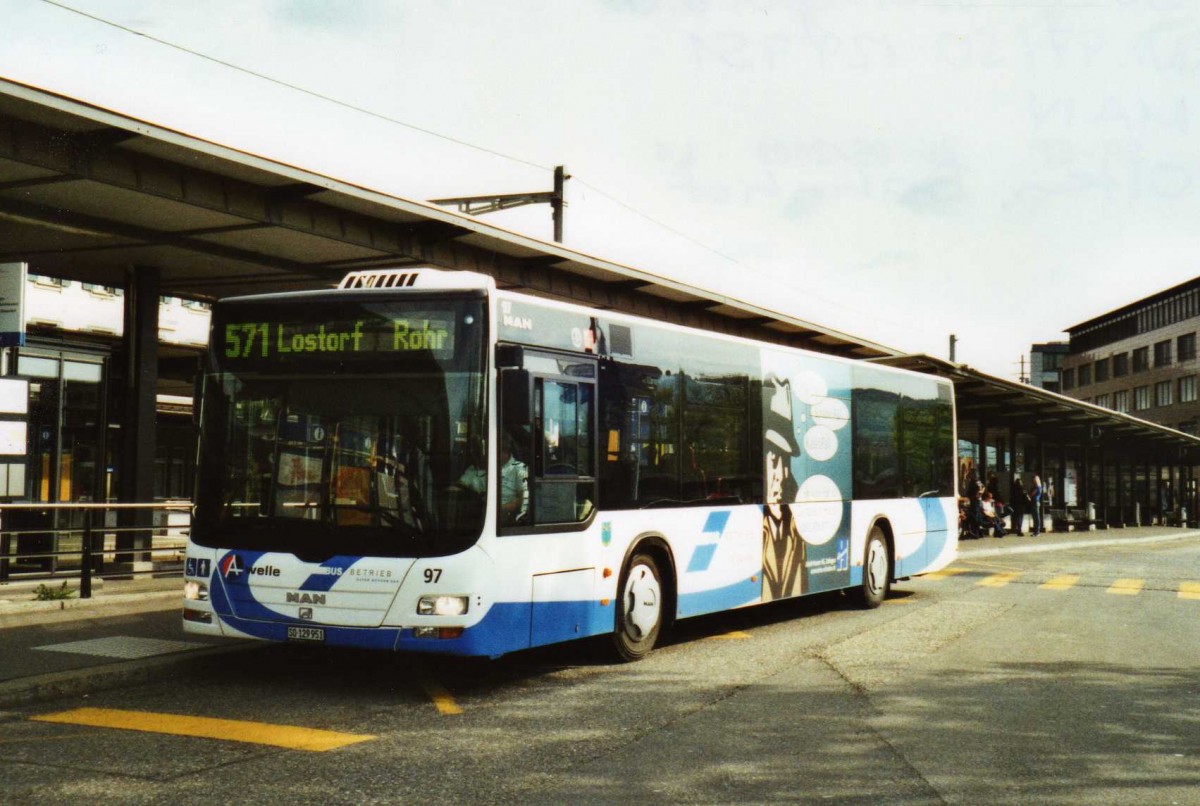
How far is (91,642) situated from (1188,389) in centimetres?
10017

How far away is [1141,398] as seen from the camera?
348ft

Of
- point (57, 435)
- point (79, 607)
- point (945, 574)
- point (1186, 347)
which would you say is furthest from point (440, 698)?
point (1186, 347)

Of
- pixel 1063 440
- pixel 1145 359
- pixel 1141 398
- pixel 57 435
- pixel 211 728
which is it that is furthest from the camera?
pixel 1141 398

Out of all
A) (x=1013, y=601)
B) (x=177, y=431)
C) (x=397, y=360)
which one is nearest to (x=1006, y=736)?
(x=397, y=360)

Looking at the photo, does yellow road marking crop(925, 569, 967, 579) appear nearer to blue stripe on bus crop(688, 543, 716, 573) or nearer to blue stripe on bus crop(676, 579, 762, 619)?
blue stripe on bus crop(676, 579, 762, 619)

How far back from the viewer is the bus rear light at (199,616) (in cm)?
881

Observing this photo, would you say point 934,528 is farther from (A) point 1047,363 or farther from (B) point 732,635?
(A) point 1047,363

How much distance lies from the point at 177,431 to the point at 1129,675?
68.3 feet

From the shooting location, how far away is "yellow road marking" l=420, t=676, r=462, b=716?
26.1ft

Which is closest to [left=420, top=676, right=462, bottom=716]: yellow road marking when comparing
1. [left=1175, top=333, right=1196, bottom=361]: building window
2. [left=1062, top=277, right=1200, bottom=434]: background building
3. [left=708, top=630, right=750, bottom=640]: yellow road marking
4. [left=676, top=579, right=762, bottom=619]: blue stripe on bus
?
[left=676, top=579, right=762, bottom=619]: blue stripe on bus

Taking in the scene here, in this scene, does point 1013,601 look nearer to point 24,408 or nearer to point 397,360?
point 397,360

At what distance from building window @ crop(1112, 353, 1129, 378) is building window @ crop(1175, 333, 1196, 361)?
31.8 feet

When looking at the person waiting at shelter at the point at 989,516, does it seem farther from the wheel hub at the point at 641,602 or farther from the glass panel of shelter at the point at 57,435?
the wheel hub at the point at 641,602

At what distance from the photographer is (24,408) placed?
12.3 m
